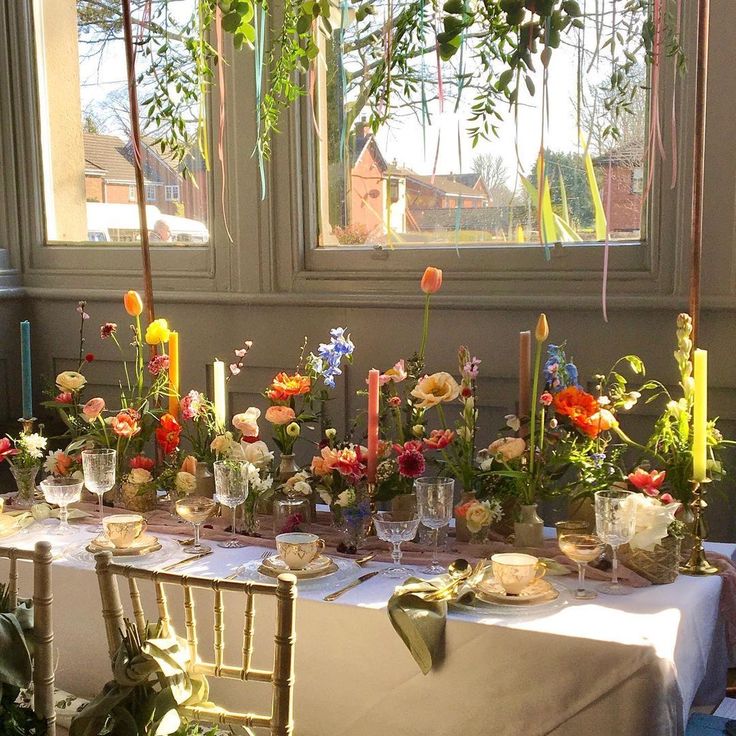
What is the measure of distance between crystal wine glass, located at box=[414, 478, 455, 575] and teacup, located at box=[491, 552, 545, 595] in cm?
17

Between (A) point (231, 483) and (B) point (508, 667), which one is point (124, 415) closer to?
(A) point (231, 483)

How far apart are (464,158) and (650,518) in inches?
46.9

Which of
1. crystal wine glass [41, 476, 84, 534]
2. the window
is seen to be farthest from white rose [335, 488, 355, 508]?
the window

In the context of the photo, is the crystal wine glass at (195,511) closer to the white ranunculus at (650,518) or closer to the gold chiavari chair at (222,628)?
the gold chiavari chair at (222,628)

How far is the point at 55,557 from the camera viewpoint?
5.74ft

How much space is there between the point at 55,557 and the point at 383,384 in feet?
2.21

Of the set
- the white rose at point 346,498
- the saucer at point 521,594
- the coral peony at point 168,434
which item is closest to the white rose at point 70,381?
the coral peony at point 168,434

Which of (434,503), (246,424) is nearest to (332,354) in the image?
(246,424)

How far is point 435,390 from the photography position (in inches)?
71.7

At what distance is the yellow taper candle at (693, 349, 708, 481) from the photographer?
1.57 m

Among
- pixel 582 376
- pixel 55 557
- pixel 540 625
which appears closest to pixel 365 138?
pixel 582 376

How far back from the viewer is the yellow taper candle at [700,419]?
61.8 inches

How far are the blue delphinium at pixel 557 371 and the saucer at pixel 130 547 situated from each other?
0.77 meters

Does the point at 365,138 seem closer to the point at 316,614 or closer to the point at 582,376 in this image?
the point at 582,376
